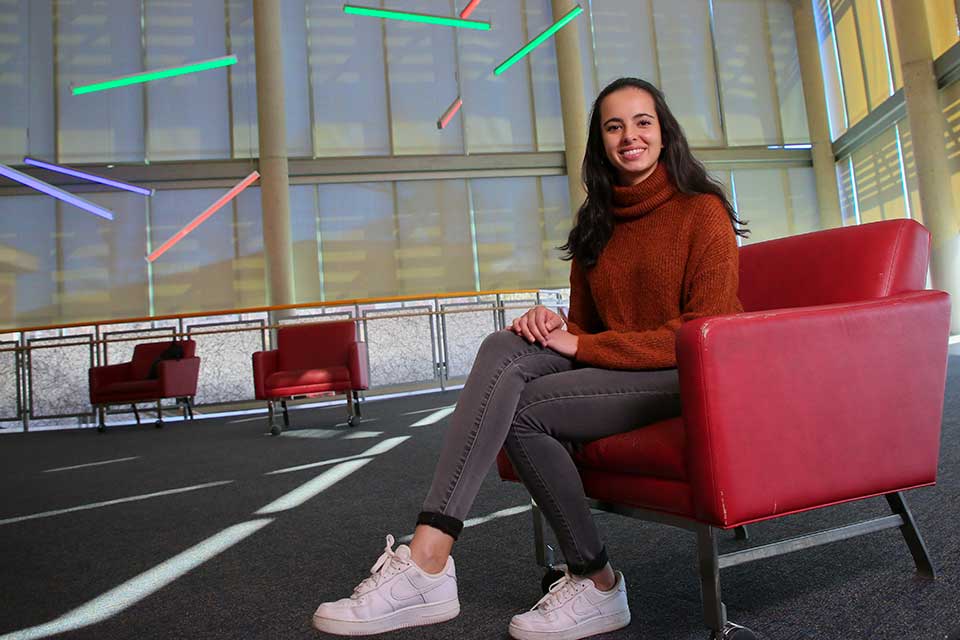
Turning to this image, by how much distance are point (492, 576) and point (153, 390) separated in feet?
20.2

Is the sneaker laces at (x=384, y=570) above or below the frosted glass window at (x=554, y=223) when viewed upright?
below

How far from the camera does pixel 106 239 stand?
10.4 metres

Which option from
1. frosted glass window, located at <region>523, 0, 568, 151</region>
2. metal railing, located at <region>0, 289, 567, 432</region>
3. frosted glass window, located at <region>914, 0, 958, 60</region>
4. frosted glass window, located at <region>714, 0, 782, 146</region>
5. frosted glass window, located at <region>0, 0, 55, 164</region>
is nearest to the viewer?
metal railing, located at <region>0, 289, 567, 432</region>

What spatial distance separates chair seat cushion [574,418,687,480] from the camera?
130 centimetres

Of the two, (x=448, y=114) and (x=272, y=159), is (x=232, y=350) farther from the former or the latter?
(x=448, y=114)

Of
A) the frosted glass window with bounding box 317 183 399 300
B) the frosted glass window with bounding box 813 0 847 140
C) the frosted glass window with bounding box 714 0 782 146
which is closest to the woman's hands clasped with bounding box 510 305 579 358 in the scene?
the frosted glass window with bounding box 317 183 399 300

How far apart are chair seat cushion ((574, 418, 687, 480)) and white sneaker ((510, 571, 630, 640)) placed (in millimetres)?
236

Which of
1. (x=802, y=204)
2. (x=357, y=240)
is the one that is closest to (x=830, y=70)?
(x=802, y=204)

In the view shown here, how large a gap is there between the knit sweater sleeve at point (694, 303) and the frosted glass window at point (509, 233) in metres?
9.76

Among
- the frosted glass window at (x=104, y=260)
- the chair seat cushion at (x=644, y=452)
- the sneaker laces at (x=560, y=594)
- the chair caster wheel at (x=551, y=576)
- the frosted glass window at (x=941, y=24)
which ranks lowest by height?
the chair caster wheel at (x=551, y=576)

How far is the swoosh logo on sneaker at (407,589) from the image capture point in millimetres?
1422

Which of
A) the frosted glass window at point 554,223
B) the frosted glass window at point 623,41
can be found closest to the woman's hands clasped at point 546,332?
the frosted glass window at point 554,223

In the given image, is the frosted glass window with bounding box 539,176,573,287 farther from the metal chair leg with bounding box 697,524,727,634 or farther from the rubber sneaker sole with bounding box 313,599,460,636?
the metal chair leg with bounding box 697,524,727,634

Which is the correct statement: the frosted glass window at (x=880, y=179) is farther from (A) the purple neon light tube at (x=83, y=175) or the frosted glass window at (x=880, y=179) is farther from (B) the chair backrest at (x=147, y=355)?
(A) the purple neon light tube at (x=83, y=175)
